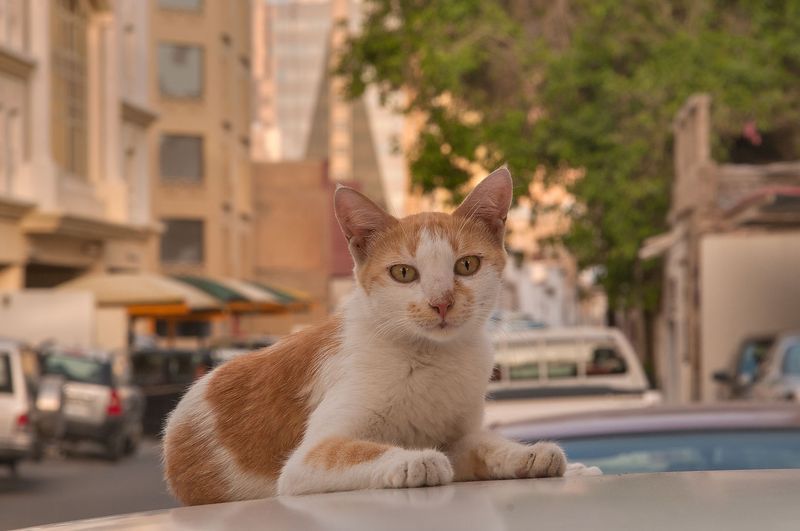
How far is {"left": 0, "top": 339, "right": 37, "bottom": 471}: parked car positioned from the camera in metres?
22.5

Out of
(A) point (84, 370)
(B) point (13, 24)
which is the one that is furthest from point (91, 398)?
(B) point (13, 24)

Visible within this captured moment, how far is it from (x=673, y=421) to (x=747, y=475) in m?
3.24

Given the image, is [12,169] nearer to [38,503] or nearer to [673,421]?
[38,503]

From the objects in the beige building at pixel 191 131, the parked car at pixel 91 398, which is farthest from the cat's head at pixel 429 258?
the beige building at pixel 191 131

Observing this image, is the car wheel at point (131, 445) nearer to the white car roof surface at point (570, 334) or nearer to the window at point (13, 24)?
the window at point (13, 24)

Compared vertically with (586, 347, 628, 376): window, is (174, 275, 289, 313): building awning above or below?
above

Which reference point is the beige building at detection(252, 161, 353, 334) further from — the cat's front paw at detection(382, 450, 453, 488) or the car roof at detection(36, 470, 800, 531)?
the car roof at detection(36, 470, 800, 531)

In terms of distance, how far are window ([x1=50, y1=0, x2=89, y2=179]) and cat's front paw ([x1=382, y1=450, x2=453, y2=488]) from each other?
3755 cm

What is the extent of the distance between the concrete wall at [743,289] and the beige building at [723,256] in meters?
0.02

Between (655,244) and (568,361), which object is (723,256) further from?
(568,361)

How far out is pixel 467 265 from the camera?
10.1 ft

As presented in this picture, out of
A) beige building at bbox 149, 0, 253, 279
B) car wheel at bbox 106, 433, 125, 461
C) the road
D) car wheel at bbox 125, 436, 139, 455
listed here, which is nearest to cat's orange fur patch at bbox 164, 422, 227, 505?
the road

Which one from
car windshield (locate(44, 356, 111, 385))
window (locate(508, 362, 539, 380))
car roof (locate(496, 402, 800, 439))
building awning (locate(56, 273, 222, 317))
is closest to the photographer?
car roof (locate(496, 402, 800, 439))

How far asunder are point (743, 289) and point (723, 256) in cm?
83
